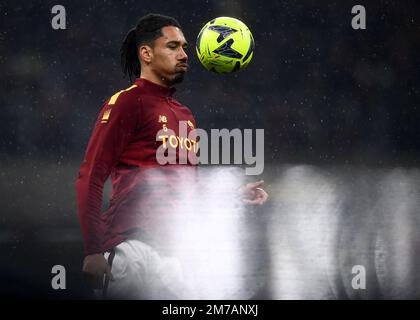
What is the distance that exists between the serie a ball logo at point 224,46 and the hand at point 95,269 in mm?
1668

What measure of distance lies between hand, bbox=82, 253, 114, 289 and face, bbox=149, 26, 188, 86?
4.54 ft

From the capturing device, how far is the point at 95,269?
4141 millimetres

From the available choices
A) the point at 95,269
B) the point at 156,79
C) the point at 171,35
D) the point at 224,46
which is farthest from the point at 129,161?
the point at 224,46

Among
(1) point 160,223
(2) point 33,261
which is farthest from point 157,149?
(2) point 33,261

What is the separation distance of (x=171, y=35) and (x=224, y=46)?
39 cm

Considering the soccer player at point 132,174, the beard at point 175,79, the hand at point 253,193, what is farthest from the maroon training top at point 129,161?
the hand at point 253,193

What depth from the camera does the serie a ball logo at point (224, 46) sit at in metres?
4.84

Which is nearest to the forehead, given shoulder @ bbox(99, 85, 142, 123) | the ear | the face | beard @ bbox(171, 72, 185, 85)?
the face

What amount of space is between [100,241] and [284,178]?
4.73m

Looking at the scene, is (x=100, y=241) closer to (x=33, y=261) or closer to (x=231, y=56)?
(x=231, y=56)

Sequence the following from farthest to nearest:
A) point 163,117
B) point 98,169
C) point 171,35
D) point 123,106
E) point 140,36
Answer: point 140,36, point 171,35, point 163,117, point 123,106, point 98,169

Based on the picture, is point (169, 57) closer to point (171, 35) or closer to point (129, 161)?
point (171, 35)

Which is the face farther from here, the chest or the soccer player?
the chest

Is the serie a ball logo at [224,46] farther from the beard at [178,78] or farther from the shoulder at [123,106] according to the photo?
the shoulder at [123,106]
